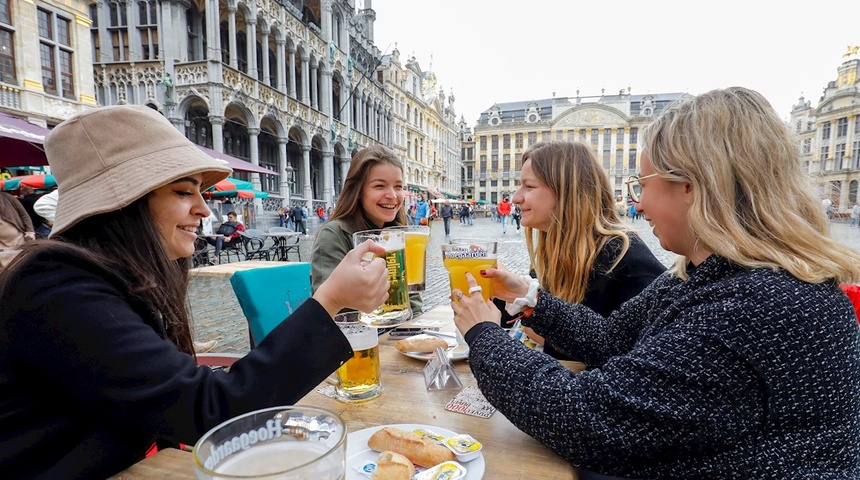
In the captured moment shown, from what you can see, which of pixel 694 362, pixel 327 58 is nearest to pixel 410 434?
pixel 694 362

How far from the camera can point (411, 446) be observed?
3.13 feet

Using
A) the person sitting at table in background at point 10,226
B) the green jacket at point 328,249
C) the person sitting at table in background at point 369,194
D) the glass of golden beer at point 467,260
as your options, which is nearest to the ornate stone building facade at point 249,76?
the person sitting at table in background at point 10,226

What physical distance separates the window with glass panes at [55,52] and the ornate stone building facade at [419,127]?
19669 mm

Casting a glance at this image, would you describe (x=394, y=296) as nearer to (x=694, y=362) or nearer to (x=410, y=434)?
(x=410, y=434)

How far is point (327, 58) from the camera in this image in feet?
81.3

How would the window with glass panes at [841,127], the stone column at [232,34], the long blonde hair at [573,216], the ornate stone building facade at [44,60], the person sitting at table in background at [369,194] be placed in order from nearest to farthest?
the long blonde hair at [573,216]
the person sitting at table in background at [369,194]
the ornate stone building facade at [44,60]
the stone column at [232,34]
the window with glass panes at [841,127]

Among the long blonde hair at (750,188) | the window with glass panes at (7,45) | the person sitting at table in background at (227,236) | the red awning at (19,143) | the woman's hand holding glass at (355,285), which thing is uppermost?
the window with glass panes at (7,45)

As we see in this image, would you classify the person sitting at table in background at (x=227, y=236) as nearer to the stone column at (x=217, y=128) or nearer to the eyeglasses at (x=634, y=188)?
the stone column at (x=217, y=128)

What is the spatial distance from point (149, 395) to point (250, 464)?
31cm

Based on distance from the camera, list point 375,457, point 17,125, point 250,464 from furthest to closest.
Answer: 1. point 17,125
2. point 375,457
3. point 250,464

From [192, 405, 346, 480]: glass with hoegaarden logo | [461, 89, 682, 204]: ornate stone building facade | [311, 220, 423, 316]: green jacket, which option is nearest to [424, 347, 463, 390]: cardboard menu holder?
[192, 405, 346, 480]: glass with hoegaarden logo

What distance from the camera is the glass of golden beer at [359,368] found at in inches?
50.7

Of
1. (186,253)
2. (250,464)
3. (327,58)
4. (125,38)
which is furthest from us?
(327,58)

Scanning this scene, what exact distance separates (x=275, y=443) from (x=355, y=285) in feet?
1.34
